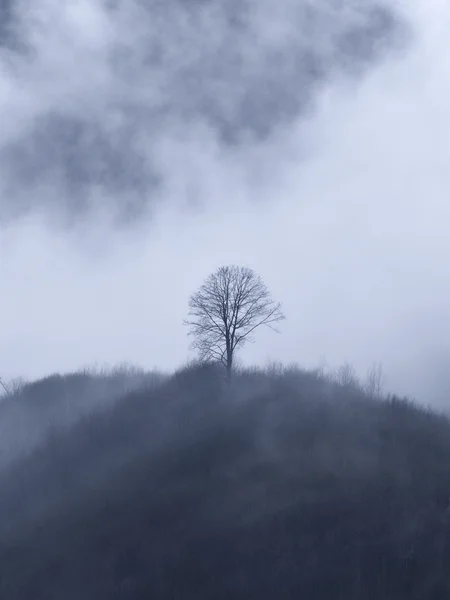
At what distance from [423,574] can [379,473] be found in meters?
8.35

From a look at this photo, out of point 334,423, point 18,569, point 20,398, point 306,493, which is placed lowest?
point 18,569

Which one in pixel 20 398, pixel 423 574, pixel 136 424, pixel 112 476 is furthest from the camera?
pixel 20 398

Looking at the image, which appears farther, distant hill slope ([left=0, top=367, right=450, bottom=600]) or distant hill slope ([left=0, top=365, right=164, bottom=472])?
distant hill slope ([left=0, top=365, right=164, bottom=472])

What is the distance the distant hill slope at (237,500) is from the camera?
37.9m

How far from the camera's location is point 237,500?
43.6m

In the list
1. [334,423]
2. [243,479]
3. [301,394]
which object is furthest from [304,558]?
[301,394]

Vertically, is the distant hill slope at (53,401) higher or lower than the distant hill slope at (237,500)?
higher

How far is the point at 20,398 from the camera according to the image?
6994 cm

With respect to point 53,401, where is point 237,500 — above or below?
below

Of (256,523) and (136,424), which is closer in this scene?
(256,523)

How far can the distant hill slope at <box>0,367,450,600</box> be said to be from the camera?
3794cm

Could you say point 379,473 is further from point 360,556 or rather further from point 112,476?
point 112,476

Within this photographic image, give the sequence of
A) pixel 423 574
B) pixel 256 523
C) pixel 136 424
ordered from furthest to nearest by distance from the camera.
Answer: pixel 136 424
pixel 256 523
pixel 423 574

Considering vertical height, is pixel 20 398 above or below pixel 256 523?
above
